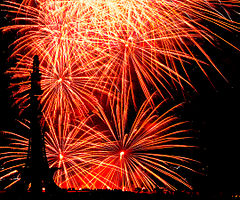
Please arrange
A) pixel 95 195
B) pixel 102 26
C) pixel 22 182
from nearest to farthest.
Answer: pixel 22 182
pixel 95 195
pixel 102 26

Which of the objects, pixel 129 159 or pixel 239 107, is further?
pixel 239 107

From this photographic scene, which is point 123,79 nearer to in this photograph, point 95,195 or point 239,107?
point 95,195

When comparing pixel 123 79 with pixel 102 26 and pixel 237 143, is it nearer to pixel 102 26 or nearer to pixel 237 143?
pixel 102 26

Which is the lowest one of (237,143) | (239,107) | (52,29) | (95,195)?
(95,195)

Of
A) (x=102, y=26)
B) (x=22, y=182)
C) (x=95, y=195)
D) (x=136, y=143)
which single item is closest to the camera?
(x=22, y=182)

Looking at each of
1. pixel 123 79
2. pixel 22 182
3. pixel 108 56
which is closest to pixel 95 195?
pixel 22 182

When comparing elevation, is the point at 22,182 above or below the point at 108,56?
below
